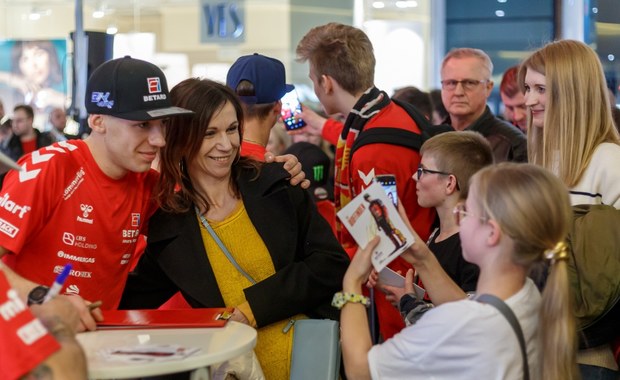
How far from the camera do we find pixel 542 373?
2436 millimetres

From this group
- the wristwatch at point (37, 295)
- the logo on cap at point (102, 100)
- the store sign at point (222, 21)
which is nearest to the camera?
the wristwatch at point (37, 295)

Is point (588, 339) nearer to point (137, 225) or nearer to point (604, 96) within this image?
point (604, 96)

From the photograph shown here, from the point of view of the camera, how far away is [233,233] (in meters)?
3.08

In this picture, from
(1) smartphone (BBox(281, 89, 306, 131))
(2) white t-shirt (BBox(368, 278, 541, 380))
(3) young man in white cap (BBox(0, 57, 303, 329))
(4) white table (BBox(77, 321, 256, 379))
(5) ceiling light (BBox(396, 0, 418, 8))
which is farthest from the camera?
(5) ceiling light (BBox(396, 0, 418, 8))

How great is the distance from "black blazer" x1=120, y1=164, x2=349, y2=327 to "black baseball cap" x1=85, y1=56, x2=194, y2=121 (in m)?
0.36

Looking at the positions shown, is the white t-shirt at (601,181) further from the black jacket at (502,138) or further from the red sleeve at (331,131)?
the red sleeve at (331,131)

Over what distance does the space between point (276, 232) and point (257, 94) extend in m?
0.74

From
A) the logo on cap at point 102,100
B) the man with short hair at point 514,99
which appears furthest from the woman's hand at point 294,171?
the man with short hair at point 514,99

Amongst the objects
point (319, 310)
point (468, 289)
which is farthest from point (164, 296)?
point (468, 289)

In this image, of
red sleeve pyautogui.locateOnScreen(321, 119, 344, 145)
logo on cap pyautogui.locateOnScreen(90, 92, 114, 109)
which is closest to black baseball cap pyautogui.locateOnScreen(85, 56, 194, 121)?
logo on cap pyautogui.locateOnScreen(90, 92, 114, 109)

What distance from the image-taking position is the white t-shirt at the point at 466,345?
234 centimetres

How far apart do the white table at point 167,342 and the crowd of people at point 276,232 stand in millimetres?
66

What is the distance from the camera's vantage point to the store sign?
11.7m

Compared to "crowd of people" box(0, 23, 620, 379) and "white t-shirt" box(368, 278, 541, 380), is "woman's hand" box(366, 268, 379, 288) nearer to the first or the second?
"crowd of people" box(0, 23, 620, 379)
